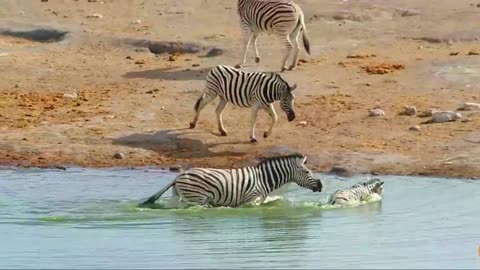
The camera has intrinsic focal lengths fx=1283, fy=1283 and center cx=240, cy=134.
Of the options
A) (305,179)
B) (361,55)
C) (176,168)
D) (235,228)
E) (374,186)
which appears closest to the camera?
(235,228)

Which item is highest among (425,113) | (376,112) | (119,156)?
(425,113)

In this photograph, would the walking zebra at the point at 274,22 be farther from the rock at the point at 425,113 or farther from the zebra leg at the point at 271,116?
the zebra leg at the point at 271,116

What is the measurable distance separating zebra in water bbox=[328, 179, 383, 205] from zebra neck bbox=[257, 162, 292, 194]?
0.57 meters

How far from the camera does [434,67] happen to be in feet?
64.0

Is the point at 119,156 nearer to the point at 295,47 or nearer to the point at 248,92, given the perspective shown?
the point at 248,92

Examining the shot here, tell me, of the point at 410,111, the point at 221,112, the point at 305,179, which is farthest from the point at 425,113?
the point at 305,179

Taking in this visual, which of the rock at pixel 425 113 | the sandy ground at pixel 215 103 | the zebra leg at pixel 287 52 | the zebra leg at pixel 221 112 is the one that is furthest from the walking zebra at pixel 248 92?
the zebra leg at pixel 287 52

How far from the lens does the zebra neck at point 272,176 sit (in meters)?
13.2

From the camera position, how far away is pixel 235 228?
38.4ft

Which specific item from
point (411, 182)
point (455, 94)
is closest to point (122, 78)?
point (455, 94)

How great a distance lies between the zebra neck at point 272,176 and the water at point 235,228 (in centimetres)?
18

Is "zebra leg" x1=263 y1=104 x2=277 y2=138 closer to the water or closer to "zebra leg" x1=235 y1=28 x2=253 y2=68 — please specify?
the water

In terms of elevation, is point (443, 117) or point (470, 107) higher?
point (470, 107)

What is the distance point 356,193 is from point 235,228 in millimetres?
1831
